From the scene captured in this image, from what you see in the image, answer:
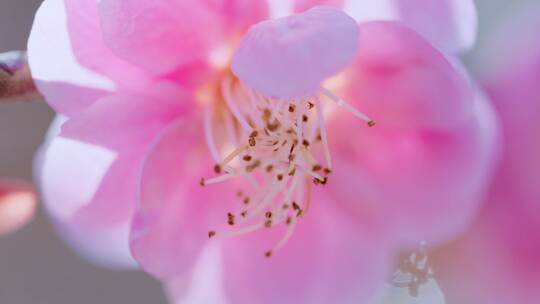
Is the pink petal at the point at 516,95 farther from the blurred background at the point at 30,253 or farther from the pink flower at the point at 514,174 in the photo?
the blurred background at the point at 30,253

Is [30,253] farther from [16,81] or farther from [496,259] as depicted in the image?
[496,259]

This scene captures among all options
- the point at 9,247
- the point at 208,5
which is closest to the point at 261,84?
the point at 208,5

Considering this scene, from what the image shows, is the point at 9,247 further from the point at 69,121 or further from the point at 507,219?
the point at 507,219

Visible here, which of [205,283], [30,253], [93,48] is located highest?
[93,48]

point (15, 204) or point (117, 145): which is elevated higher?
point (117, 145)

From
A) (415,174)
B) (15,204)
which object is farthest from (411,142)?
(15,204)

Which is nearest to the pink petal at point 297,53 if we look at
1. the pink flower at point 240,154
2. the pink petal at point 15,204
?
the pink flower at point 240,154

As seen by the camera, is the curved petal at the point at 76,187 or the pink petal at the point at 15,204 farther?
the pink petal at the point at 15,204
